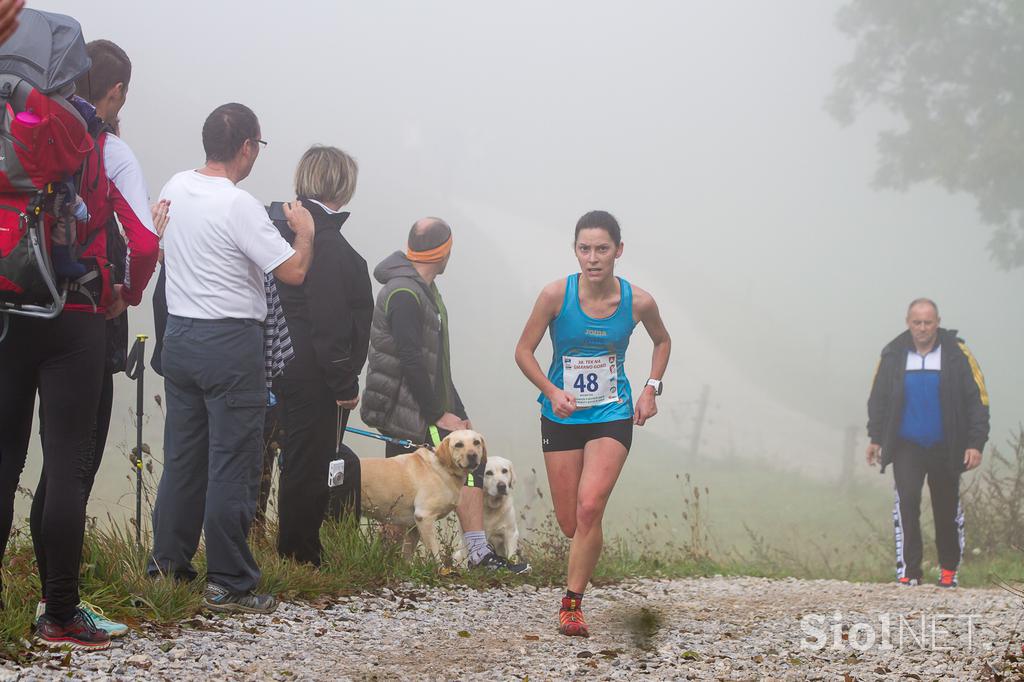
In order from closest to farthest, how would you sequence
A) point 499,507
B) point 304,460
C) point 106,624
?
point 106,624, point 304,460, point 499,507

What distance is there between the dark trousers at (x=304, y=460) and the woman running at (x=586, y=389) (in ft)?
3.76

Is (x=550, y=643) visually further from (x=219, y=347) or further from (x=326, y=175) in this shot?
(x=326, y=175)

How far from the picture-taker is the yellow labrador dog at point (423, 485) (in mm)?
7473

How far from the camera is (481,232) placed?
55094mm

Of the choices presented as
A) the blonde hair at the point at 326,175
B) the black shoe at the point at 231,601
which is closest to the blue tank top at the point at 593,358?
the blonde hair at the point at 326,175

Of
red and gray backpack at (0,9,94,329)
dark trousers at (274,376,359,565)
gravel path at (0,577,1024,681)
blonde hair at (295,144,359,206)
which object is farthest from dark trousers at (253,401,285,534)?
red and gray backpack at (0,9,94,329)

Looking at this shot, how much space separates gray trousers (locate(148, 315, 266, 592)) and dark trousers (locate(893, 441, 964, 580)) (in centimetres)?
650

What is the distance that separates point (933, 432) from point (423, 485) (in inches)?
194

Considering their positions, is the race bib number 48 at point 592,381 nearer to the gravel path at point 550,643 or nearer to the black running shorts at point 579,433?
the black running shorts at point 579,433

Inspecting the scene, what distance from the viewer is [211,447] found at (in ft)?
17.1

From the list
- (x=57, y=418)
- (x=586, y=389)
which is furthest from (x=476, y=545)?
(x=57, y=418)

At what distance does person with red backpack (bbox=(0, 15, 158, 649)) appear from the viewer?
381cm

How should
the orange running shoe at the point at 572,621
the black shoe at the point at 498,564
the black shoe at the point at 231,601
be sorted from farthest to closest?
the black shoe at the point at 498,564 → the orange running shoe at the point at 572,621 → the black shoe at the point at 231,601

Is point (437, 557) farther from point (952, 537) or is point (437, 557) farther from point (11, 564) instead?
point (952, 537)
